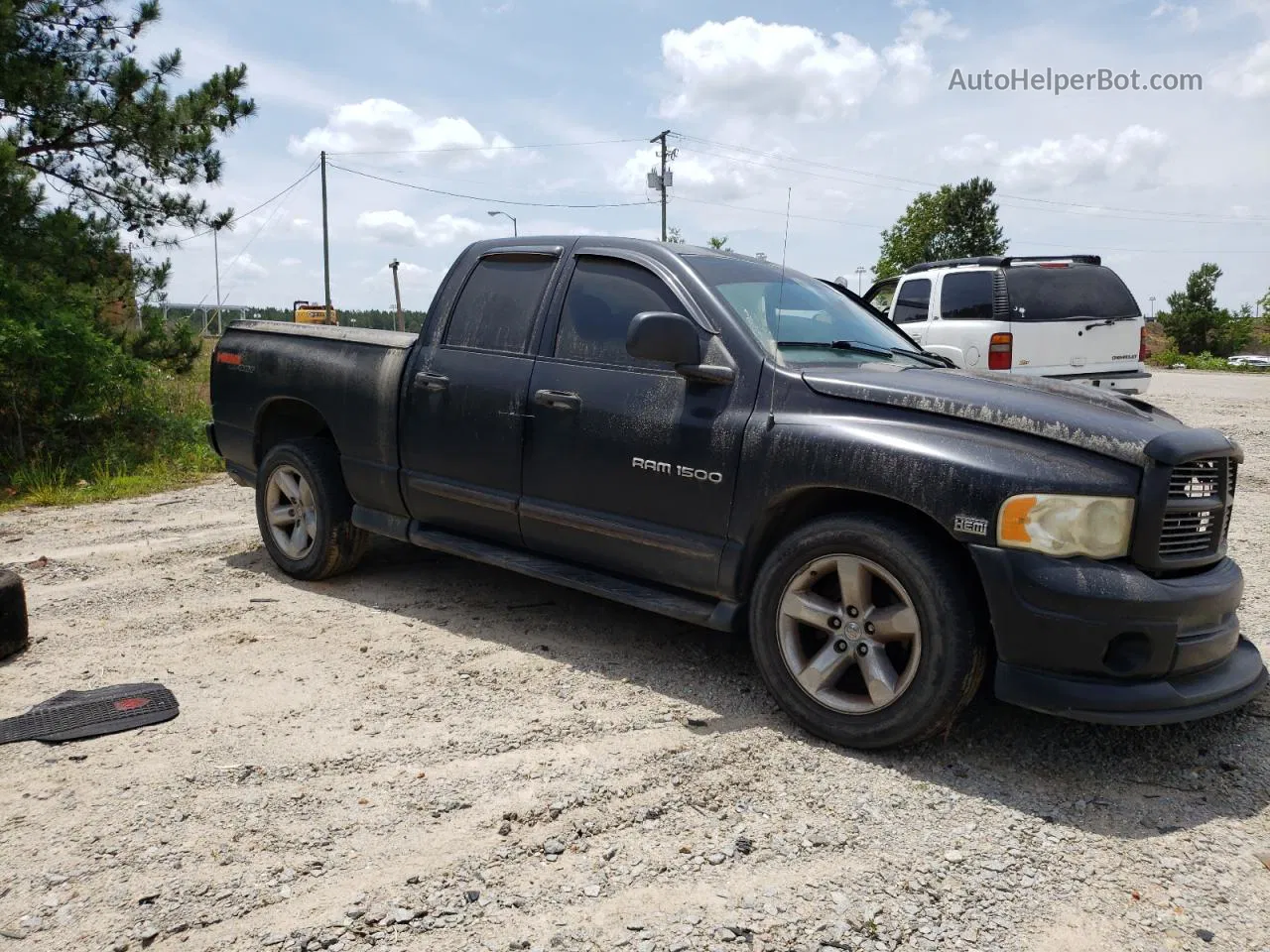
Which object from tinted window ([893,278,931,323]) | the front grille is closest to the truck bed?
the front grille

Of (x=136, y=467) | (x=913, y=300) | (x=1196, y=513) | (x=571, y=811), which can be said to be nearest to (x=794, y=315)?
(x=1196, y=513)

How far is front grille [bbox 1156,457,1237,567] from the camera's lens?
326 cm

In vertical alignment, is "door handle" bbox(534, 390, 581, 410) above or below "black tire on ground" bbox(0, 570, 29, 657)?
above

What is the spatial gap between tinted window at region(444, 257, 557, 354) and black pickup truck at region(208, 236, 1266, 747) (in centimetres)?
1

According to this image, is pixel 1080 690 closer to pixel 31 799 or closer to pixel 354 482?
pixel 31 799

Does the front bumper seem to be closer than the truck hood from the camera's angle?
Yes

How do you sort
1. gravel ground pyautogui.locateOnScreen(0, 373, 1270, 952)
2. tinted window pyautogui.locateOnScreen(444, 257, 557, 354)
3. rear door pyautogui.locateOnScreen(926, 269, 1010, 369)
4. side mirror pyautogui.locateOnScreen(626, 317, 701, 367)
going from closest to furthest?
1. gravel ground pyautogui.locateOnScreen(0, 373, 1270, 952)
2. side mirror pyautogui.locateOnScreen(626, 317, 701, 367)
3. tinted window pyautogui.locateOnScreen(444, 257, 557, 354)
4. rear door pyautogui.locateOnScreen(926, 269, 1010, 369)

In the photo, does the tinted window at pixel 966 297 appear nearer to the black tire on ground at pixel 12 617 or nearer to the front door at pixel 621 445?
the front door at pixel 621 445

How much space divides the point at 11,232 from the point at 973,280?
999 cm

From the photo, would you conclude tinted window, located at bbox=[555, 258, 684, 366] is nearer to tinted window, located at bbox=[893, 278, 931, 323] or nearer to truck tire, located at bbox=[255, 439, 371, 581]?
truck tire, located at bbox=[255, 439, 371, 581]

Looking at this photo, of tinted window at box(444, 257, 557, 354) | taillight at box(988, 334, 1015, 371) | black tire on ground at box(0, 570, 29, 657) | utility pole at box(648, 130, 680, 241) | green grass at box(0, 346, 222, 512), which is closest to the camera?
black tire on ground at box(0, 570, 29, 657)

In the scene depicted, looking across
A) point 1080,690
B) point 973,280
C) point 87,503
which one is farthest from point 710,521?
point 973,280

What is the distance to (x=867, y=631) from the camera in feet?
11.5

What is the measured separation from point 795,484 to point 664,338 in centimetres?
79
